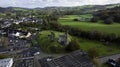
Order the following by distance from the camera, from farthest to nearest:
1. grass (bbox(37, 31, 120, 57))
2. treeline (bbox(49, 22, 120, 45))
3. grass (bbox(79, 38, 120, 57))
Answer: treeline (bbox(49, 22, 120, 45)) → grass (bbox(37, 31, 120, 57)) → grass (bbox(79, 38, 120, 57))

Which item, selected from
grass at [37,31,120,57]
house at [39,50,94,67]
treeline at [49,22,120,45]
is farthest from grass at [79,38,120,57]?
house at [39,50,94,67]

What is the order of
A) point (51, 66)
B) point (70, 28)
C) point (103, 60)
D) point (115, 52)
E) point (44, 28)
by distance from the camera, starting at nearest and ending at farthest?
point (51, 66), point (103, 60), point (115, 52), point (70, 28), point (44, 28)

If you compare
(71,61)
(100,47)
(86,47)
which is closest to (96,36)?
(100,47)

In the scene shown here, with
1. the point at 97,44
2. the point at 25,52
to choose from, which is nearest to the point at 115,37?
the point at 97,44

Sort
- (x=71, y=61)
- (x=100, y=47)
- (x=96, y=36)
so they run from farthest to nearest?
(x=96, y=36) → (x=100, y=47) → (x=71, y=61)

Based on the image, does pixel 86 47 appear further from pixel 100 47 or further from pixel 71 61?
pixel 71 61

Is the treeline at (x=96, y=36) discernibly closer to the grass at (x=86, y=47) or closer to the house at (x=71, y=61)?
the grass at (x=86, y=47)

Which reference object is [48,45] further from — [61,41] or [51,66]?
[51,66]

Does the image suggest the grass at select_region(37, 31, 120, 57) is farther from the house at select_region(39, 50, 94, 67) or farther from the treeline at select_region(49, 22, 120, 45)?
the house at select_region(39, 50, 94, 67)
